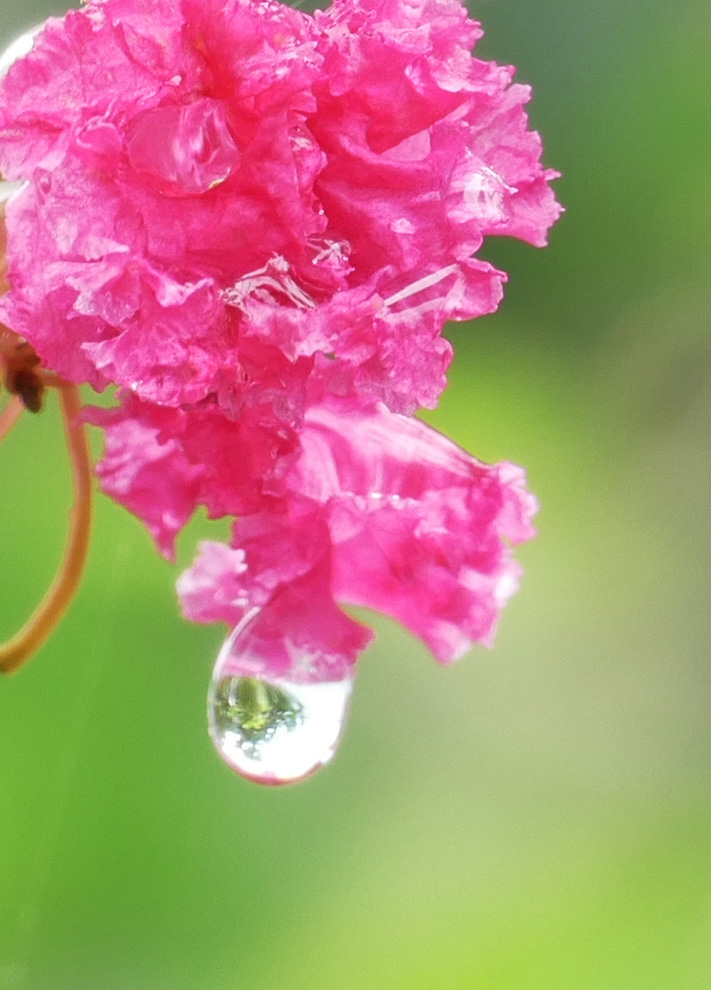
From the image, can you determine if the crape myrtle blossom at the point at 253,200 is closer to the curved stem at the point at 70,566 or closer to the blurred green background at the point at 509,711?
the curved stem at the point at 70,566

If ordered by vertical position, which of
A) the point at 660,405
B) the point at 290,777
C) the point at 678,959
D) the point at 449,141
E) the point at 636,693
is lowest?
the point at 678,959

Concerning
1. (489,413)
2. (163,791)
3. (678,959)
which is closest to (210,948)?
(163,791)

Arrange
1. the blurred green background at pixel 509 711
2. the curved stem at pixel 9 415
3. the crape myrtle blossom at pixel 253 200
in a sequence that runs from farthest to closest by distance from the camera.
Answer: the blurred green background at pixel 509 711
the curved stem at pixel 9 415
the crape myrtle blossom at pixel 253 200

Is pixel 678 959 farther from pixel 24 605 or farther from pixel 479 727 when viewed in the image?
pixel 24 605

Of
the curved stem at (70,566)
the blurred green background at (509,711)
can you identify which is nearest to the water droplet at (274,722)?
the curved stem at (70,566)

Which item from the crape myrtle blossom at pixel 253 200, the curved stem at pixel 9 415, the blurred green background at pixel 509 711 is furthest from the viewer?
the blurred green background at pixel 509 711
